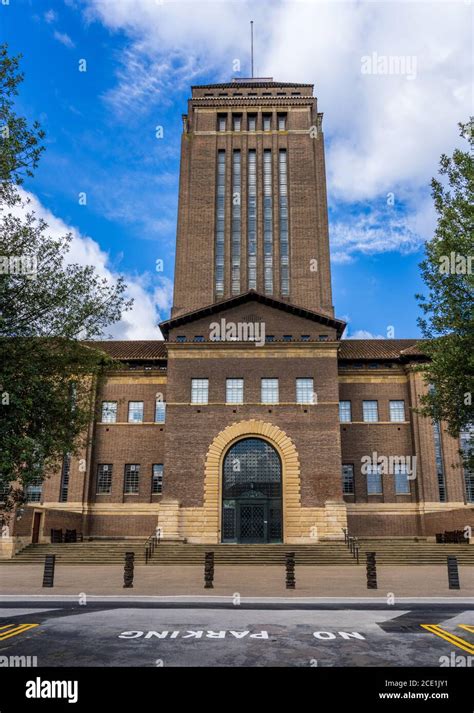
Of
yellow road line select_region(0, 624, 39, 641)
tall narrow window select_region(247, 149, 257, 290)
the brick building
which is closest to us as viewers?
yellow road line select_region(0, 624, 39, 641)

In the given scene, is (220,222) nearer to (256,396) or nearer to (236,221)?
(236,221)

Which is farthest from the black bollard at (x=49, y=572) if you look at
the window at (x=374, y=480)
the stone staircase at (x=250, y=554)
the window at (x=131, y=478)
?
the window at (x=374, y=480)

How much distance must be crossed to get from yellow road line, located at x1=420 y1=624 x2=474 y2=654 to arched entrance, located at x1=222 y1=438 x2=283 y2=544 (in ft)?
80.1

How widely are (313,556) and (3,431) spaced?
21900mm

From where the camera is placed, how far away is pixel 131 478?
40.3 metres

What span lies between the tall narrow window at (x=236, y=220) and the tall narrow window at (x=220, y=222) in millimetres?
829

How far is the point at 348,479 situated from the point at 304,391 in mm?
8055

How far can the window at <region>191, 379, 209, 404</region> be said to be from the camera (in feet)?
119

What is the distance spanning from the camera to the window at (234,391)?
36075 millimetres

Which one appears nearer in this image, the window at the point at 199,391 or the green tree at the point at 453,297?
the green tree at the point at 453,297

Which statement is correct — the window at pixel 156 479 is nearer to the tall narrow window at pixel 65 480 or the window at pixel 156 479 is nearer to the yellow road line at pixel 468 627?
the tall narrow window at pixel 65 480

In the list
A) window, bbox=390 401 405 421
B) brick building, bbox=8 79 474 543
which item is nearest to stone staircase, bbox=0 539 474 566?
brick building, bbox=8 79 474 543

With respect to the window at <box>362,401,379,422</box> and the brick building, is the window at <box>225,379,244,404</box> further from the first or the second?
the window at <box>362,401,379,422</box>

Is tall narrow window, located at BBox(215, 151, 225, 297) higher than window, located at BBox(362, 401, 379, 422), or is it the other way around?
tall narrow window, located at BBox(215, 151, 225, 297)
